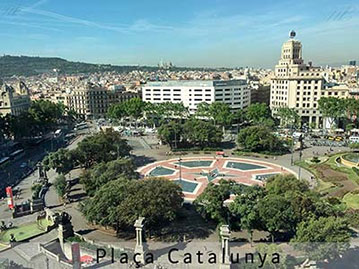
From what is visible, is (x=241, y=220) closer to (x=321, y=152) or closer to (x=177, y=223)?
(x=177, y=223)

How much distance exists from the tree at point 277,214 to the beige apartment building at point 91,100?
8280 cm

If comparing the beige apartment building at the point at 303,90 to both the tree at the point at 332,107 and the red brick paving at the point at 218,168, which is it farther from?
the red brick paving at the point at 218,168

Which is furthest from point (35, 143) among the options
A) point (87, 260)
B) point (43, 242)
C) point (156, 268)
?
point (156, 268)

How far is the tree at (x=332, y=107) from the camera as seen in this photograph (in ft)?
208

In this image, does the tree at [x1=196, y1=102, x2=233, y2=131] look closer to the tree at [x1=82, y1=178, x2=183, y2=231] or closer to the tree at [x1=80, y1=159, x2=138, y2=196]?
the tree at [x1=80, y1=159, x2=138, y2=196]

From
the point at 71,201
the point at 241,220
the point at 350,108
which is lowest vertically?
the point at 71,201

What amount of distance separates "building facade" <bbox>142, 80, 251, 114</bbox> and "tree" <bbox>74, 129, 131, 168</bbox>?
4147 cm

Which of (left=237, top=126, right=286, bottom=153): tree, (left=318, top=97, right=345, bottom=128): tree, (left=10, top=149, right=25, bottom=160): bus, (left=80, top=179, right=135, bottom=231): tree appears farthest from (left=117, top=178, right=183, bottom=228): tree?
(left=318, top=97, right=345, bottom=128): tree

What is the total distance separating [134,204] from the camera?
24391mm

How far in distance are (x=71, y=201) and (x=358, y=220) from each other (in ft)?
88.1

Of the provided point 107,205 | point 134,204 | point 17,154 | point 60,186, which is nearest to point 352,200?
point 134,204

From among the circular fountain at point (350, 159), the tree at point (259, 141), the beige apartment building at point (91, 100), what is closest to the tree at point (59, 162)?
the tree at point (259, 141)

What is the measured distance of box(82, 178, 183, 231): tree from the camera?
79.8 ft

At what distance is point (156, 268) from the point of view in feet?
67.6
